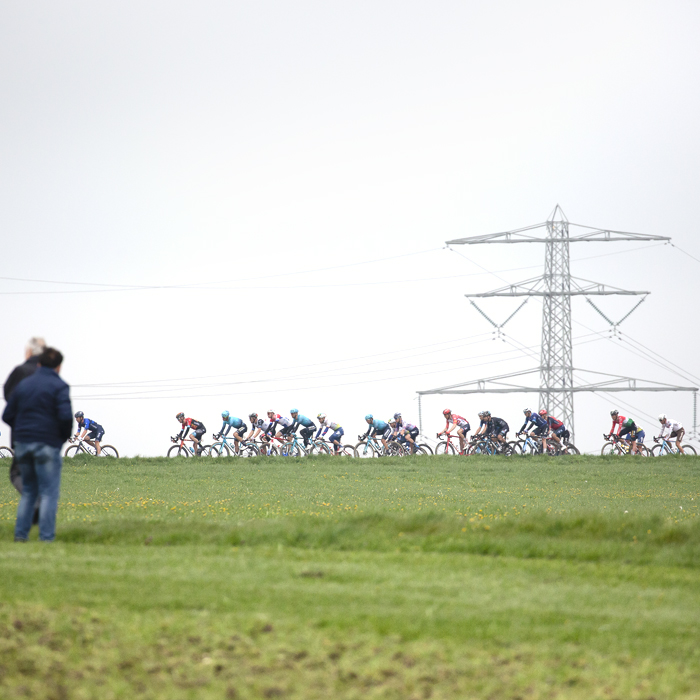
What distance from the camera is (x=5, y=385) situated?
444 inches

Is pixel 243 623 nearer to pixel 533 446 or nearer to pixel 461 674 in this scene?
pixel 461 674

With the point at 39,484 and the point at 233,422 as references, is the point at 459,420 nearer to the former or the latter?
the point at 233,422

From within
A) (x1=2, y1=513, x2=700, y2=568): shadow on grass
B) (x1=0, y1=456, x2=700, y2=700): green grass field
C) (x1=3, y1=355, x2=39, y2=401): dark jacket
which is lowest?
(x1=0, y1=456, x2=700, y2=700): green grass field

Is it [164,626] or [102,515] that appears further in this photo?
[102,515]

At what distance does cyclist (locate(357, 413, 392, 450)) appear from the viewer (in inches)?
1433

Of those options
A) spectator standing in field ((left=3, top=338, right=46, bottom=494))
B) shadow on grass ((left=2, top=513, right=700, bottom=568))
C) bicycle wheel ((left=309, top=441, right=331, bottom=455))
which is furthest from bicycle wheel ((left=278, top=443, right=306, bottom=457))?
spectator standing in field ((left=3, top=338, right=46, bottom=494))

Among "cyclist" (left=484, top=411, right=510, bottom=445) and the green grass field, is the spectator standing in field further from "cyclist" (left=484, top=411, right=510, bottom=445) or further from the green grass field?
"cyclist" (left=484, top=411, right=510, bottom=445)

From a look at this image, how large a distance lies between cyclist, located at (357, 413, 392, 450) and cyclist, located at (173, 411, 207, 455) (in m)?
5.94

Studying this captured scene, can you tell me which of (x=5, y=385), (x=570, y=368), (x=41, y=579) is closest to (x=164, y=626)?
(x=41, y=579)

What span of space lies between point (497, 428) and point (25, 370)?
1038 inches

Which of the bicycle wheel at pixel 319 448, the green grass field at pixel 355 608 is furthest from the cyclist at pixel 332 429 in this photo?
the green grass field at pixel 355 608

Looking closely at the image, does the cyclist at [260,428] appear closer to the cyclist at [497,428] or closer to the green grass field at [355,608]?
the cyclist at [497,428]

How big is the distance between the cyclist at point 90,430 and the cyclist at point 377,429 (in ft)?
31.6

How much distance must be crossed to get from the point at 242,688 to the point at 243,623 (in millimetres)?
1308
